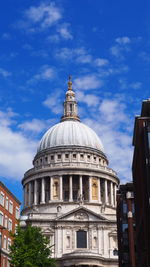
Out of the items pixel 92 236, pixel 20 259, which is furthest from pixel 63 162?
pixel 20 259

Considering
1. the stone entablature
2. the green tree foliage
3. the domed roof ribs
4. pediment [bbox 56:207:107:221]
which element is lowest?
the green tree foliage

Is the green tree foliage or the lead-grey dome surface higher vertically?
the lead-grey dome surface

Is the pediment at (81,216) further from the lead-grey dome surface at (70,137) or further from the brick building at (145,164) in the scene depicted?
the brick building at (145,164)

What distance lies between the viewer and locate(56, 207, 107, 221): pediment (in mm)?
110875

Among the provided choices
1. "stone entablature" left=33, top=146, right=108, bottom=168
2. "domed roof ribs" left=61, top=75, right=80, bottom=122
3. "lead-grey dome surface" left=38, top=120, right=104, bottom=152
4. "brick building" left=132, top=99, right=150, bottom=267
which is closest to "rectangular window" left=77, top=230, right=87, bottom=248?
"stone entablature" left=33, top=146, right=108, bottom=168

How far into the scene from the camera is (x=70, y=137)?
443 feet

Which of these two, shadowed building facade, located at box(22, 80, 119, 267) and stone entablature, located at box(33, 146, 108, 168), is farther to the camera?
stone entablature, located at box(33, 146, 108, 168)

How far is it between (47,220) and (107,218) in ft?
43.8

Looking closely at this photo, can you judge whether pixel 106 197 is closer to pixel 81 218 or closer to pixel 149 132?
pixel 81 218

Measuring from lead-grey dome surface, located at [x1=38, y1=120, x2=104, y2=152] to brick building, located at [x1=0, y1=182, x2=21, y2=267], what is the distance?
60.3 meters

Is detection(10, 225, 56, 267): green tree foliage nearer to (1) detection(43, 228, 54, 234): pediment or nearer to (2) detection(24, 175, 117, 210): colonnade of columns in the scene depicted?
(1) detection(43, 228, 54, 234): pediment

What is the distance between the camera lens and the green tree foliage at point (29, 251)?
5719 centimetres

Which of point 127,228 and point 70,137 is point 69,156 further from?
point 127,228

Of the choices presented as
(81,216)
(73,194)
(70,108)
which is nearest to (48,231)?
(81,216)
